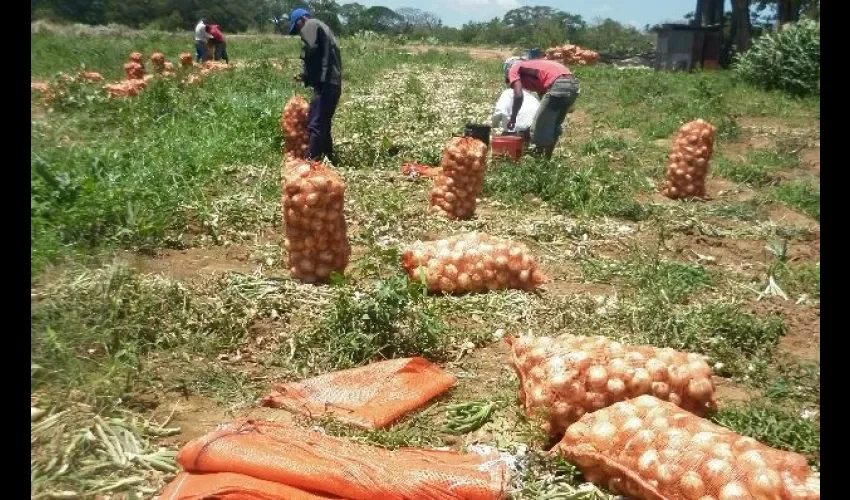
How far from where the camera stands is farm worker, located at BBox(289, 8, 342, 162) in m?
8.64

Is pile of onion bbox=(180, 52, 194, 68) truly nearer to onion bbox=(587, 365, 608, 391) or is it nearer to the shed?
onion bbox=(587, 365, 608, 391)

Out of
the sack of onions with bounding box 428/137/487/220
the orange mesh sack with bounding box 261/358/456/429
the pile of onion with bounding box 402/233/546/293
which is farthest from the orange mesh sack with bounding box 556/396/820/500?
the sack of onions with bounding box 428/137/487/220

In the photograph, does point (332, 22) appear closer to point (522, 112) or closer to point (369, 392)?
point (522, 112)

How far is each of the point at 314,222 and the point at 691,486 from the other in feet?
9.85

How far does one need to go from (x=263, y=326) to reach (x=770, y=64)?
17688mm

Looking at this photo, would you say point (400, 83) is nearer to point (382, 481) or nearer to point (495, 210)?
point (495, 210)

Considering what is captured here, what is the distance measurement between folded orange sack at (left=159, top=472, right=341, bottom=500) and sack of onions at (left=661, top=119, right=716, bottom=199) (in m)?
6.59

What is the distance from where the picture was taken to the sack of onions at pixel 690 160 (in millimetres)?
8273

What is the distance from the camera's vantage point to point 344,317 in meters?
4.36

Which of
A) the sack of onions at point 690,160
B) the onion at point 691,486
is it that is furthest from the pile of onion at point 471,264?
the sack of onions at point 690,160

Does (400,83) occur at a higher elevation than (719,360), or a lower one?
higher

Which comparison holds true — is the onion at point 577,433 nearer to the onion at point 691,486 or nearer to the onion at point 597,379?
the onion at point 597,379
